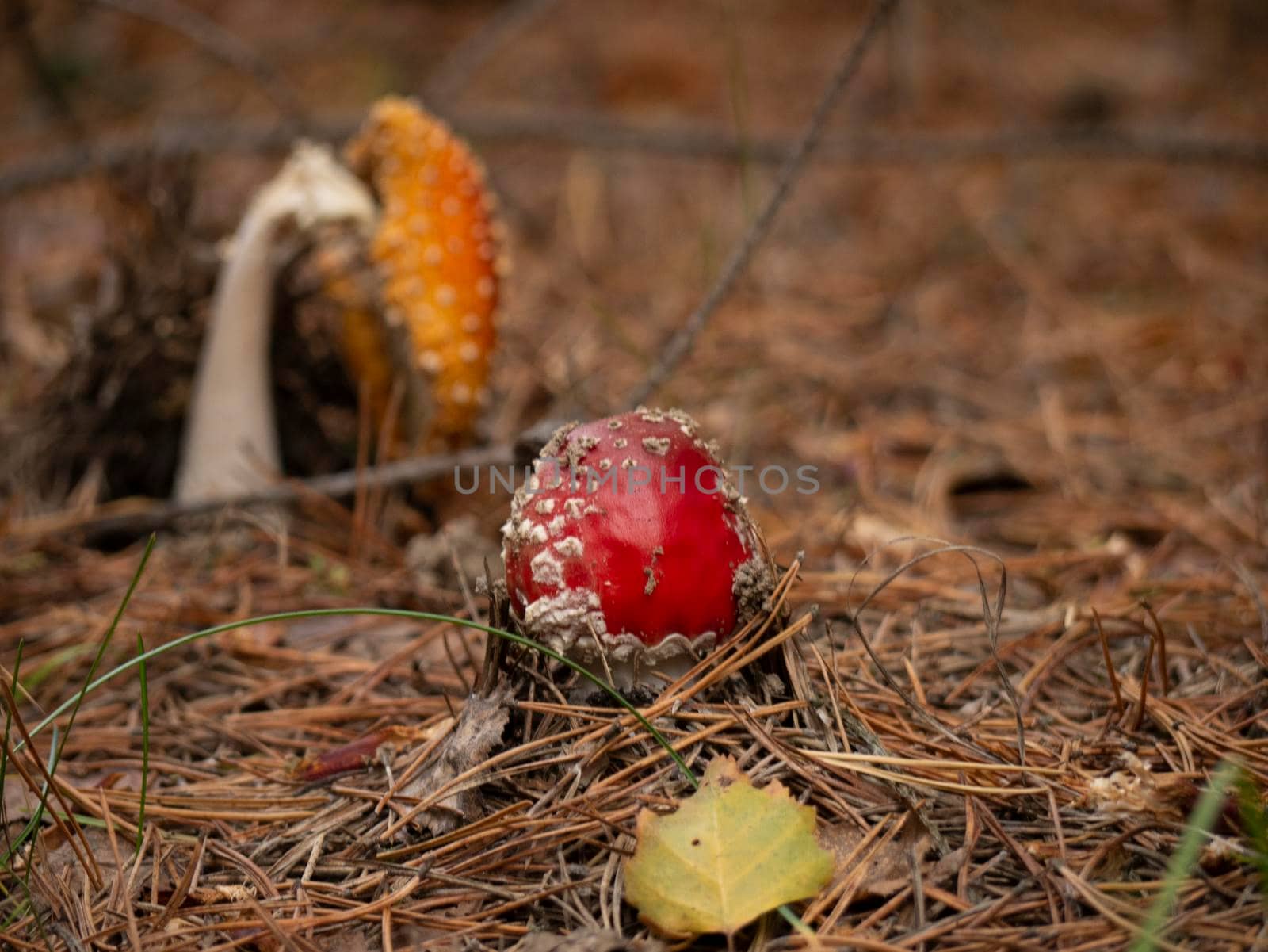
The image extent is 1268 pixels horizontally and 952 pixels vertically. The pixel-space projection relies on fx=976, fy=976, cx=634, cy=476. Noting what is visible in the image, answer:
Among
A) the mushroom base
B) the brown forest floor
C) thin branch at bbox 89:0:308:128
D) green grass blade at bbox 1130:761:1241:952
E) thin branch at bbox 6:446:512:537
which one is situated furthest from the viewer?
thin branch at bbox 89:0:308:128

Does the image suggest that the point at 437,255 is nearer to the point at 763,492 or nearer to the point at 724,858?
the point at 763,492

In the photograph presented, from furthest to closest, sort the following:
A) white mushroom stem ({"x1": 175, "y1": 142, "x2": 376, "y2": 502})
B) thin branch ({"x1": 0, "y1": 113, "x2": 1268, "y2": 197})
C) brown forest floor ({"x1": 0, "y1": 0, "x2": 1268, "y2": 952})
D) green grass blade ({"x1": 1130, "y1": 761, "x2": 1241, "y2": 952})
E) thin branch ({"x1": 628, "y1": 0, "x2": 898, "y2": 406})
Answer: thin branch ({"x1": 0, "y1": 113, "x2": 1268, "y2": 197}) → white mushroom stem ({"x1": 175, "y1": 142, "x2": 376, "y2": 502}) → thin branch ({"x1": 628, "y1": 0, "x2": 898, "y2": 406}) → brown forest floor ({"x1": 0, "y1": 0, "x2": 1268, "y2": 952}) → green grass blade ({"x1": 1130, "y1": 761, "x2": 1241, "y2": 952})

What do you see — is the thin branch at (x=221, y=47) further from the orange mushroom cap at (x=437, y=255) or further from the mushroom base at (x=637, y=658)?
the mushroom base at (x=637, y=658)

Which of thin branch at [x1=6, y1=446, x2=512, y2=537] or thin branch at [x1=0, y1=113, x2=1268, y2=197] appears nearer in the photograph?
thin branch at [x1=6, y1=446, x2=512, y2=537]

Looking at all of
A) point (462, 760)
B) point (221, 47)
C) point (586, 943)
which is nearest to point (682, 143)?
point (221, 47)

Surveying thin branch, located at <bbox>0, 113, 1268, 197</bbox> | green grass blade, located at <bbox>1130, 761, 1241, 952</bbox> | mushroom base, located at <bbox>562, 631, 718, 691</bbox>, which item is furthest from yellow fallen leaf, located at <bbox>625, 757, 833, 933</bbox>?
thin branch, located at <bbox>0, 113, 1268, 197</bbox>

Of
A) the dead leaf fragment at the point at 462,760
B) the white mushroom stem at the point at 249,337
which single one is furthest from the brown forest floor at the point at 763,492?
the white mushroom stem at the point at 249,337

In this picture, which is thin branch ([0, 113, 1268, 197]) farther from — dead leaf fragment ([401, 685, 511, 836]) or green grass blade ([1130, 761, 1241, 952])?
green grass blade ([1130, 761, 1241, 952])

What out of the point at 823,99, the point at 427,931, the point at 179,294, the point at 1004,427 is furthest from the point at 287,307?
the point at 1004,427
